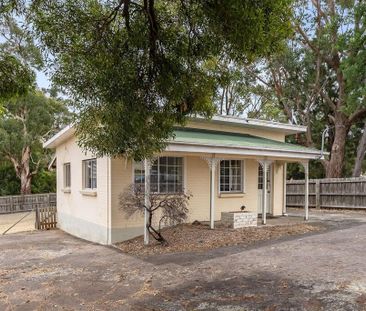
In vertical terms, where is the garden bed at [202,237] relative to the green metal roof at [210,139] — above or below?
below

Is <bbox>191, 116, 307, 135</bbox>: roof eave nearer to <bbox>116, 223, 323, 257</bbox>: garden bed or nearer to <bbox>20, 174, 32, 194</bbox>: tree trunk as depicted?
<bbox>116, 223, 323, 257</bbox>: garden bed

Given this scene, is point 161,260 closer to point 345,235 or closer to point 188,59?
point 188,59

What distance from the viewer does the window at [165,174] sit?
11219 mm

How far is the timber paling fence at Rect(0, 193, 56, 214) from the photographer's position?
2357 centimetres

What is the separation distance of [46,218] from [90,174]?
16.2 feet

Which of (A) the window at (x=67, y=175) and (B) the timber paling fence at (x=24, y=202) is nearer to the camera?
(A) the window at (x=67, y=175)

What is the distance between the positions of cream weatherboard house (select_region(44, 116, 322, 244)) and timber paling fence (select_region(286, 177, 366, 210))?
4.60 meters

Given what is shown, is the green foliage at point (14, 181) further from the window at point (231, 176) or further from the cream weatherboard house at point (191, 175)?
the window at point (231, 176)

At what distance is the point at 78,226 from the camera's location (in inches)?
515

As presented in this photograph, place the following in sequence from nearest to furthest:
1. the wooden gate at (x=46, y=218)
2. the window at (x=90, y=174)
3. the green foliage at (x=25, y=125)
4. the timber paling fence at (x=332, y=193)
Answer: the window at (x=90, y=174)
the wooden gate at (x=46, y=218)
the timber paling fence at (x=332, y=193)
the green foliage at (x=25, y=125)

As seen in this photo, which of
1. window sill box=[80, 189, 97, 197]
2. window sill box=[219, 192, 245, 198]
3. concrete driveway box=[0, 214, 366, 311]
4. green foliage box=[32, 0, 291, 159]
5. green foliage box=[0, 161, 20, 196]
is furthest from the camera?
green foliage box=[0, 161, 20, 196]

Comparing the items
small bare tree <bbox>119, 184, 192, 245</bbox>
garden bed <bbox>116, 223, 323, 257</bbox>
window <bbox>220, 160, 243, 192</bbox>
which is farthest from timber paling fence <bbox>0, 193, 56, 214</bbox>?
small bare tree <bbox>119, 184, 192, 245</bbox>

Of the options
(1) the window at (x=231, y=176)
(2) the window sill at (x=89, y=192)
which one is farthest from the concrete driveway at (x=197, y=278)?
(1) the window at (x=231, y=176)

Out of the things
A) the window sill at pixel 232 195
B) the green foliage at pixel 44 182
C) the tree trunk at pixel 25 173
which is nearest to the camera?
the window sill at pixel 232 195
